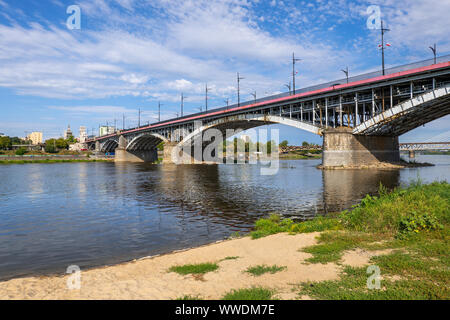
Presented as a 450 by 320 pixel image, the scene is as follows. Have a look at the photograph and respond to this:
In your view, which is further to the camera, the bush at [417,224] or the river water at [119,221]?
Result: the river water at [119,221]

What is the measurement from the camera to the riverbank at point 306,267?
5744 mm

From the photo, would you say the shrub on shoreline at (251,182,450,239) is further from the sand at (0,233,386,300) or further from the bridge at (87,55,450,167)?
the bridge at (87,55,450,167)

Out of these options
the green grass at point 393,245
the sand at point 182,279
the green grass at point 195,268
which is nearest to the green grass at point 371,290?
the green grass at point 393,245

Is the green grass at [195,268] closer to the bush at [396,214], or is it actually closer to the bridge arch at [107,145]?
the bush at [396,214]

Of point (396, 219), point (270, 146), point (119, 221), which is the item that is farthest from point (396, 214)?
point (270, 146)

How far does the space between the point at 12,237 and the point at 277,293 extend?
12279 millimetres

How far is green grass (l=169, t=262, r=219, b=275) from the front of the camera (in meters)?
7.39

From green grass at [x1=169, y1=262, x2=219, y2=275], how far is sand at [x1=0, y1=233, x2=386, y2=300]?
18cm

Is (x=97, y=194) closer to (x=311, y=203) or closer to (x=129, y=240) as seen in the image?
(x=129, y=240)

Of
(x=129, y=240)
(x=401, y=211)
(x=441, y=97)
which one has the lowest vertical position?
(x=129, y=240)

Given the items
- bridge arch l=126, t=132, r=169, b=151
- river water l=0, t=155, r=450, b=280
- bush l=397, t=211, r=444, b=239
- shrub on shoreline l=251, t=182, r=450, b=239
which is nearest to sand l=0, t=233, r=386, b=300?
river water l=0, t=155, r=450, b=280

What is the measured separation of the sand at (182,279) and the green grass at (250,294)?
19cm
